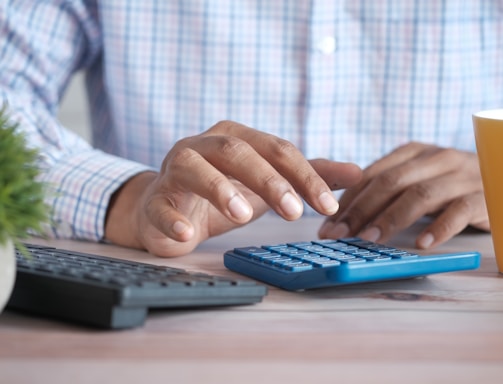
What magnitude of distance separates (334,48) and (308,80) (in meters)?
0.06

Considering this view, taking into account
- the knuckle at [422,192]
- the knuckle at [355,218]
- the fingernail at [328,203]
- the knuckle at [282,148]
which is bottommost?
the knuckle at [355,218]

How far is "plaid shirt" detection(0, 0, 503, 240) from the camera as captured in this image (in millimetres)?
1349

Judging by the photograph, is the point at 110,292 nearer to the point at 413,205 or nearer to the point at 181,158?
the point at 181,158

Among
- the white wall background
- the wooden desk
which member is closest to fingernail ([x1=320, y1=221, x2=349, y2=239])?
the wooden desk

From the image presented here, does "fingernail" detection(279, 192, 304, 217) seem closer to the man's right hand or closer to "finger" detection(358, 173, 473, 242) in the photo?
the man's right hand

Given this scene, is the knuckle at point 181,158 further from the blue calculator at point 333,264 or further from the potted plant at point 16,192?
the potted plant at point 16,192

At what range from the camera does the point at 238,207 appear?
716 millimetres

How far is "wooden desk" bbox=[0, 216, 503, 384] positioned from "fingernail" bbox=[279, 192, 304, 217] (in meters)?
0.08

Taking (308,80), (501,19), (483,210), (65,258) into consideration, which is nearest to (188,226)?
(65,258)

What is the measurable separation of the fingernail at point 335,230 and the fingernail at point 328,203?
0.20 meters

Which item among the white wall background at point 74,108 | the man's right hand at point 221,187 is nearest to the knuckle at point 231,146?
the man's right hand at point 221,187

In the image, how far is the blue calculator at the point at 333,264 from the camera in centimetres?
64

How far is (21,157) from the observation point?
486 mm

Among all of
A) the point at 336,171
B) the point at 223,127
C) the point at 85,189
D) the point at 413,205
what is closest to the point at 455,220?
the point at 413,205
